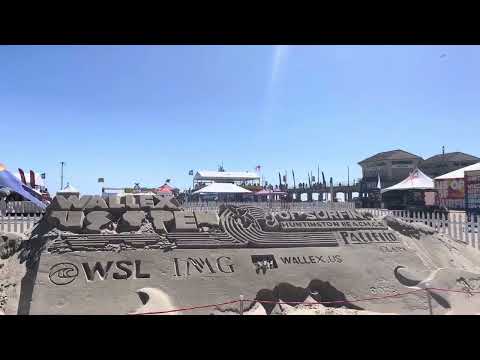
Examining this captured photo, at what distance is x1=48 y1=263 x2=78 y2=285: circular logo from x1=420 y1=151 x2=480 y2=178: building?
1671 inches

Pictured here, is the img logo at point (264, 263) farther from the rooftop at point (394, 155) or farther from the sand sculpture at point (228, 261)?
the rooftop at point (394, 155)

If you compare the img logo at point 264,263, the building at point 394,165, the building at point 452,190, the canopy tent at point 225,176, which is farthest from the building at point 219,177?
the img logo at point 264,263

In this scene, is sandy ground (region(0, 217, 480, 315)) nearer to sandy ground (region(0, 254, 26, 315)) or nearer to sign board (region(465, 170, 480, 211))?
sandy ground (region(0, 254, 26, 315))

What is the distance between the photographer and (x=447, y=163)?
4128 cm

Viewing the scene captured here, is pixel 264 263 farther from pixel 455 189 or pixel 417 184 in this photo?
pixel 455 189

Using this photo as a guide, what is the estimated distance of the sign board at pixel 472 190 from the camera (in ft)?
47.1

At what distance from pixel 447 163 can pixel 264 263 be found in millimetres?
40469

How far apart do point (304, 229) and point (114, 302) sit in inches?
192

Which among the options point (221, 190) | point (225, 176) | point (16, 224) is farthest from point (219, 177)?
point (16, 224)

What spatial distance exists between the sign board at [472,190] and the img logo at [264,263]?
10.5 meters

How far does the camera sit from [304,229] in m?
9.39

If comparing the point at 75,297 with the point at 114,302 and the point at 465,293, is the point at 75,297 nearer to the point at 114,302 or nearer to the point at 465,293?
the point at 114,302
